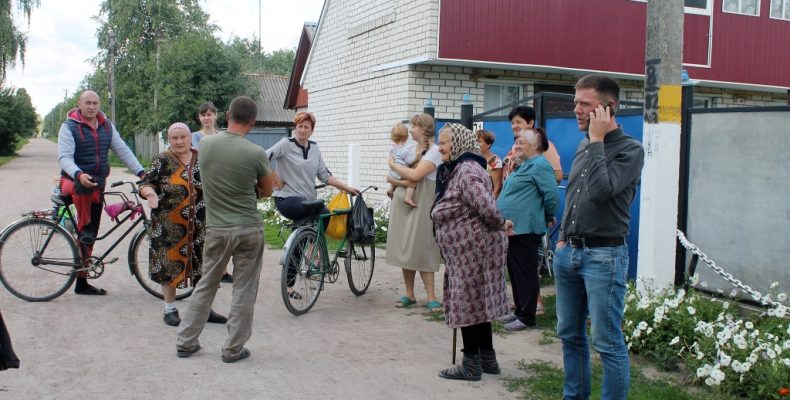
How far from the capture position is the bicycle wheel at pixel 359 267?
23.4 ft

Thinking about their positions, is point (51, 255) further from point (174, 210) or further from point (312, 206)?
point (312, 206)

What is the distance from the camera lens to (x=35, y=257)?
6.59 metres

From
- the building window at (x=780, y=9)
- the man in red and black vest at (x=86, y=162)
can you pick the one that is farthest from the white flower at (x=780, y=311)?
the building window at (x=780, y=9)

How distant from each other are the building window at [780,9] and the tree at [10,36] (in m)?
35.8

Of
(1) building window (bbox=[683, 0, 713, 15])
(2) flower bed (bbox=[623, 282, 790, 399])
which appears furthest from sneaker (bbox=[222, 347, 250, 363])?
(1) building window (bbox=[683, 0, 713, 15])

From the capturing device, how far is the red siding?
39.4ft

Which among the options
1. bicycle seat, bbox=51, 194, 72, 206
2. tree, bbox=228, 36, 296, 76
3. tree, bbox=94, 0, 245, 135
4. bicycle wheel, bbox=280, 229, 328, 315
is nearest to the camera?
bicycle wheel, bbox=280, 229, 328, 315

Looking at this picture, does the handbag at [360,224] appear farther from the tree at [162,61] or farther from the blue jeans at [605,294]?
the tree at [162,61]

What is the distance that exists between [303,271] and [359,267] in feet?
3.59

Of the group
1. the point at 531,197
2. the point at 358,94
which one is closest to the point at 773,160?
the point at 531,197

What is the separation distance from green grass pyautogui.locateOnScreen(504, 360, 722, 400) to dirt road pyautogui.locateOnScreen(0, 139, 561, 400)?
0.11m

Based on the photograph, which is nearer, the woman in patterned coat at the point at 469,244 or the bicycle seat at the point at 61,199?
the woman in patterned coat at the point at 469,244

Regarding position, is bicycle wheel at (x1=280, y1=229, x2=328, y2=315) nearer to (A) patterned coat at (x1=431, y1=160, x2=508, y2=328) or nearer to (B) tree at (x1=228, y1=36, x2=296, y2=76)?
(A) patterned coat at (x1=431, y1=160, x2=508, y2=328)

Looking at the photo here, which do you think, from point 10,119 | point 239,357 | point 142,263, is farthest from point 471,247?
point 10,119
